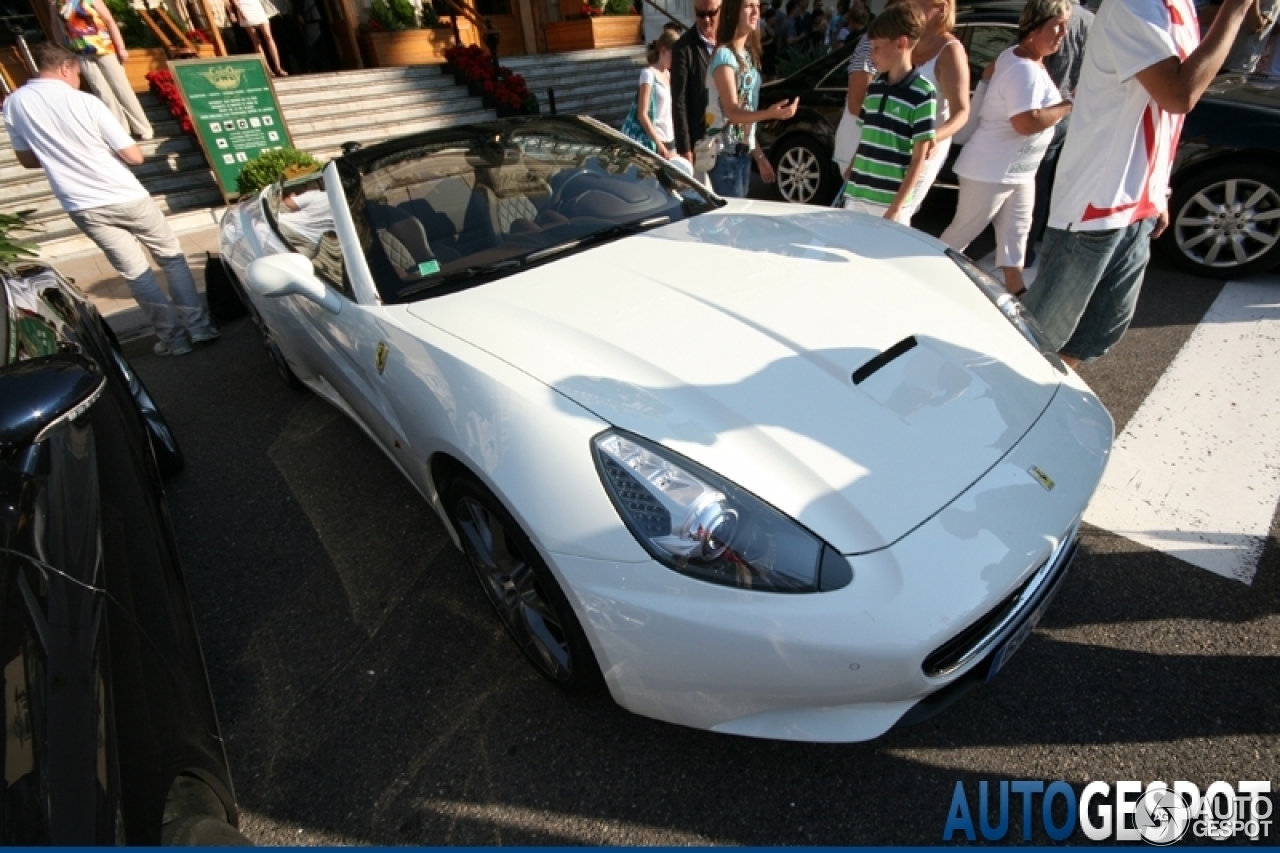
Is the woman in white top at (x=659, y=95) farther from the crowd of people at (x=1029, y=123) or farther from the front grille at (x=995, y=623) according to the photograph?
the front grille at (x=995, y=623)

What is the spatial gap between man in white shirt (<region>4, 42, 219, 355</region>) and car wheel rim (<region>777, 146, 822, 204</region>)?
4798mm

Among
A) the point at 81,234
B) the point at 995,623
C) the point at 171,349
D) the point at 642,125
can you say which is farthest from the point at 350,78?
the point at 995,623

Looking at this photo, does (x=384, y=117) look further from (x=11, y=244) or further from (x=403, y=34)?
(x=11, y=244)

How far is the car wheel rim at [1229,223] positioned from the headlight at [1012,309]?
2.78 metres

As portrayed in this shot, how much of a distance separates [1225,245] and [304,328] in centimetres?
513

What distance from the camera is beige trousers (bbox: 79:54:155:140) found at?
655 cm

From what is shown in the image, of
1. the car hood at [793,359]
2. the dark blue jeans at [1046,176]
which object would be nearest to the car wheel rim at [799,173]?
the dark blue jeans at [1046,176]

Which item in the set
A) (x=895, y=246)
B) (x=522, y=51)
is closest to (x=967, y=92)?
(x=895, y=246)

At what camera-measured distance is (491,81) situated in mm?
9547

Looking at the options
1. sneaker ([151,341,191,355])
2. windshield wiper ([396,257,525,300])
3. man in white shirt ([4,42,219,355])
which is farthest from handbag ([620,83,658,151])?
sneaker ([151,341,191,355])

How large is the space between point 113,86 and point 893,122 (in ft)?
26.2

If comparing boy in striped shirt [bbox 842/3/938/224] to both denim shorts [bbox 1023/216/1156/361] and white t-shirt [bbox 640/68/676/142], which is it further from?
white t-shirt [bbox 640/68/676/142]

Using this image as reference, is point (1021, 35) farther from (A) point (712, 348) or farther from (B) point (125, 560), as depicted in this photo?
(B) point (125, 560)

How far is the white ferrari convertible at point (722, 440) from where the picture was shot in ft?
4.31
